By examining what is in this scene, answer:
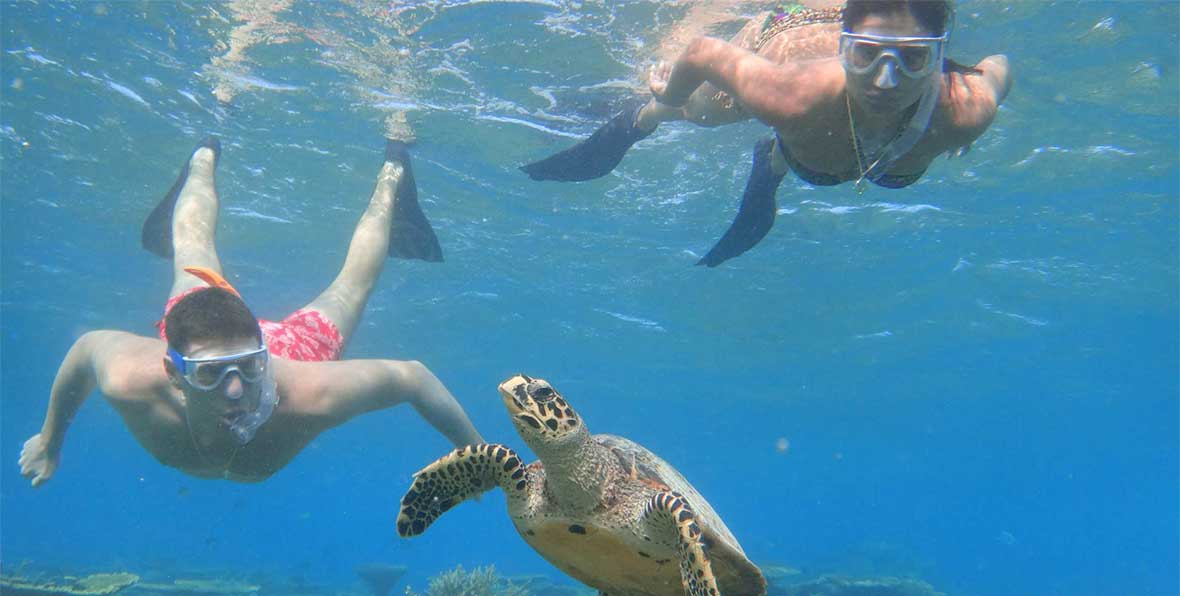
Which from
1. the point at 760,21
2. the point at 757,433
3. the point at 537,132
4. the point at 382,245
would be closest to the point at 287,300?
the point at 537,132

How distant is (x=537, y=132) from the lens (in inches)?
492

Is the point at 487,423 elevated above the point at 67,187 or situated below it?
below

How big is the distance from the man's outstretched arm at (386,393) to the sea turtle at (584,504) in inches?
43.9

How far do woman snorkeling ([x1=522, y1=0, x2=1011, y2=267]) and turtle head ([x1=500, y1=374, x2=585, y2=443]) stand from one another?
2.41 m

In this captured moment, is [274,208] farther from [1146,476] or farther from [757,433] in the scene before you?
[1146,476]

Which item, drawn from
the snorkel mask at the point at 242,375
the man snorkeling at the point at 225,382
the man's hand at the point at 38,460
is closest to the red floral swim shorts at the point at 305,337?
the man snorkeling at the point at 225,382

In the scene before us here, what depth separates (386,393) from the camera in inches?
215

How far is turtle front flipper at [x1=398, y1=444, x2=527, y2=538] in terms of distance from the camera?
382cm

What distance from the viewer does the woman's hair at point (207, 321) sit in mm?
4348

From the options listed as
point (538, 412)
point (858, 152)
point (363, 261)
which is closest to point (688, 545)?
point (538, 412)

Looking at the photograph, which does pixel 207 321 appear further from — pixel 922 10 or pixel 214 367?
pixel 922 10

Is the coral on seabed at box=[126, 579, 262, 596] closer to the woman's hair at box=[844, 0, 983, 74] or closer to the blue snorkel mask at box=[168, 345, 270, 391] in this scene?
the blue snorkel mask at box=[168, 345, 270, 391]

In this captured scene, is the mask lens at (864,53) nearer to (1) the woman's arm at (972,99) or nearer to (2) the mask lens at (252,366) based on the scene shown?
(1) the woman's arm at (972,99)

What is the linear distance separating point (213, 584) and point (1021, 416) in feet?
148
